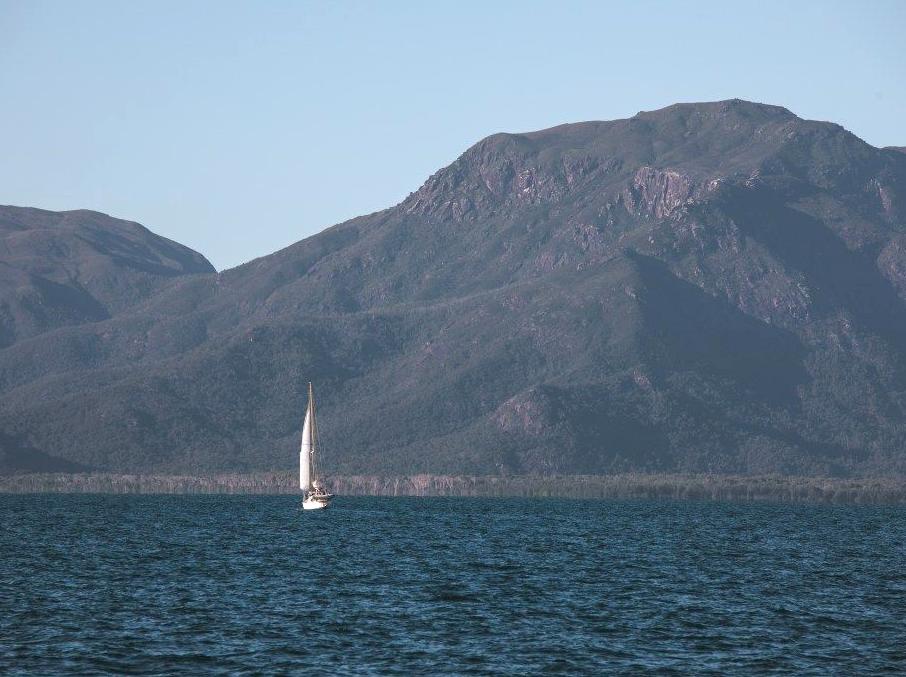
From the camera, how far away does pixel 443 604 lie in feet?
275

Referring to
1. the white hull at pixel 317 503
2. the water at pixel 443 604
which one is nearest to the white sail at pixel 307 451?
the white hull at pixel 317 503

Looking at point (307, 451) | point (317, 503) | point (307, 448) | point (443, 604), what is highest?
point (307, 448)

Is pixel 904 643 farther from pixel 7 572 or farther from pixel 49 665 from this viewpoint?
pixel 7 572

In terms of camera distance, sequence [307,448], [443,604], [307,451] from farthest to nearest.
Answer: [307,451], [307,448], [443,604]

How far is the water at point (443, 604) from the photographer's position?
2601 inches

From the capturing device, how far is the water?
66.1 metres

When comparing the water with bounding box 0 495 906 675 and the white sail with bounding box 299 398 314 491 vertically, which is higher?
the white sail with bounding box 299 398 314 491

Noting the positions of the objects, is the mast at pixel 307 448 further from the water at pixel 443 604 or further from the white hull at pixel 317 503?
the water at pixel 443 604

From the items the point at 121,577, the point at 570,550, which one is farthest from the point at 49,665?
the point at 570,550

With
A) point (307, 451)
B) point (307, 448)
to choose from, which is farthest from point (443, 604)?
point (307, 451)

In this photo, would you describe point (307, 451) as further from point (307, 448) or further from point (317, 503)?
point (317, 503)

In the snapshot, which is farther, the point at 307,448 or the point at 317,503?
the point at 317,503

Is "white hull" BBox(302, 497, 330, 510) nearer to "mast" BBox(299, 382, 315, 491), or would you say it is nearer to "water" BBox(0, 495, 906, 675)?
"mast" BBox(299, 382, 315, 491)

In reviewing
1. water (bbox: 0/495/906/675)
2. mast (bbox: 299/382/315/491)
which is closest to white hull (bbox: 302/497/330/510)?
mast (bbox: 299/382/315/491)
